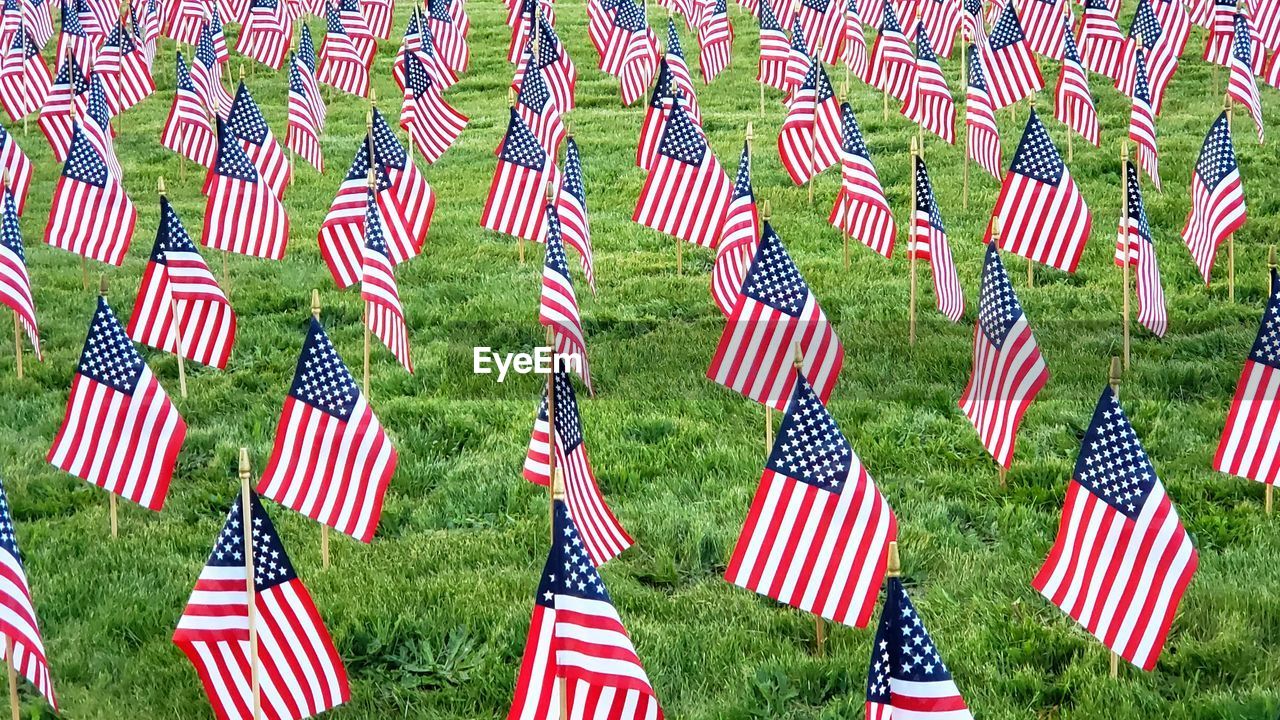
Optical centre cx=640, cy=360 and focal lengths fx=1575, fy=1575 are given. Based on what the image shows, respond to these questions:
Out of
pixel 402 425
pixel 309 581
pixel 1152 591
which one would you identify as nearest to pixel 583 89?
pixel 402 425

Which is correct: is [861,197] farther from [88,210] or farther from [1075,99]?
[88,210]

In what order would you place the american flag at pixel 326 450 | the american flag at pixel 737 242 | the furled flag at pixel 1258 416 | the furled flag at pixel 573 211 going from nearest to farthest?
the american flag at pixel 326 450, the furled flag at pixel 1258 416, the american flag at pixel 737 242, the furled flag at pixel 573 211

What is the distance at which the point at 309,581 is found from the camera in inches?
346

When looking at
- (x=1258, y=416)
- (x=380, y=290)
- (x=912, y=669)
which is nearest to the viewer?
(x=912, y=669)

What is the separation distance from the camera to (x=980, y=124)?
16.8m

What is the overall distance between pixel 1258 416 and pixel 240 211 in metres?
9.08

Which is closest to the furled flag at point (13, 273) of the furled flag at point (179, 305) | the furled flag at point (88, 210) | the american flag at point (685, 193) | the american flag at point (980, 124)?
the furled flag at point (179, 305)

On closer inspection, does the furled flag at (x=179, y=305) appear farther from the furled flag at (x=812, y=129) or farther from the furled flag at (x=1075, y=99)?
the furled flag at (x=1075, y=99)

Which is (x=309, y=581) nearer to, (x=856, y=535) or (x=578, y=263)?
(x=856, y=535)

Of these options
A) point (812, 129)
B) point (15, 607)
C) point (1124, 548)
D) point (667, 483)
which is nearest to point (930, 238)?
point (667, 483)

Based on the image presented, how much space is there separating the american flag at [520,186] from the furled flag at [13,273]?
4.34 metres

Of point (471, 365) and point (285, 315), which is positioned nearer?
point (471, 365)

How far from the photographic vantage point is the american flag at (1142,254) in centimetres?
1217

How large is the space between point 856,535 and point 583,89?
64.8ft
